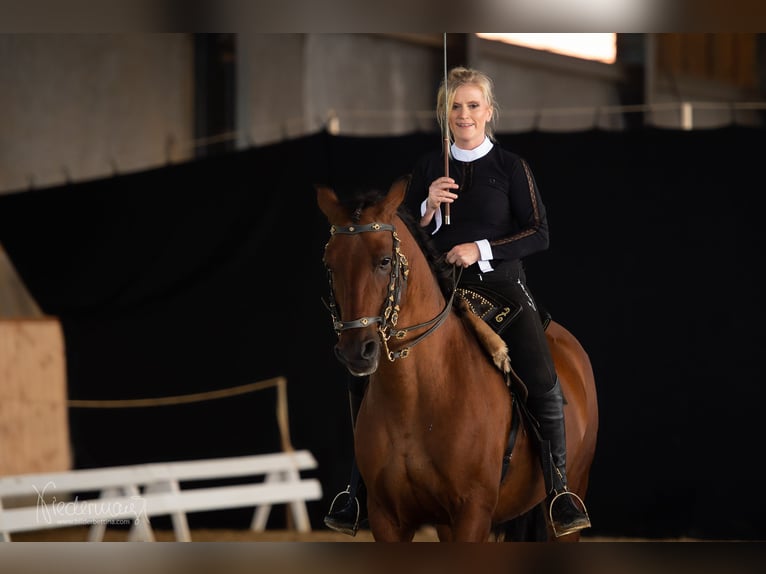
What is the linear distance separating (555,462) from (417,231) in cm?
87

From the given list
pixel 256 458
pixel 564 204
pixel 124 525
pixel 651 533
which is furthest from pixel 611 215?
pixel 124 525

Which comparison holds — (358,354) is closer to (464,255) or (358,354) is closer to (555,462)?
(464,255)

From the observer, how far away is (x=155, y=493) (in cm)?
557

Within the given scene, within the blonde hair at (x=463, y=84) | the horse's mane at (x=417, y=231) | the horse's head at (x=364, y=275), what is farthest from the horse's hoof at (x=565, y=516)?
the blonde hair at (x=463, y=84)

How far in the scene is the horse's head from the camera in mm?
2672

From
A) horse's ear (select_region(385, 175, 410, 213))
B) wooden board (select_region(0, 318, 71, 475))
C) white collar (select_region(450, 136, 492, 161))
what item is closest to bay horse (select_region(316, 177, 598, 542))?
horse's ear (select_region(385, 175, 410, 213))

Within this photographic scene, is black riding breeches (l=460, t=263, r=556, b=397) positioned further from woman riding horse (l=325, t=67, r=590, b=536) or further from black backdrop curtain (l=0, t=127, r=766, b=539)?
black backdrop curtain (l=0, t=127, r=766, b=539)

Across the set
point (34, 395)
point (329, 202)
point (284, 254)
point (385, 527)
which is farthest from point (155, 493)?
point (329, 202)

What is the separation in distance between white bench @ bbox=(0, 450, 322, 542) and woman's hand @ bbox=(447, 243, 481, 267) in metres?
2.67

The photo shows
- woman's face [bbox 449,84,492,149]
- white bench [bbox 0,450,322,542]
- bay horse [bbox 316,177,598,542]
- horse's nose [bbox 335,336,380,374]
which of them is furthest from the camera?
white bench [bbox 0,450,322,542]

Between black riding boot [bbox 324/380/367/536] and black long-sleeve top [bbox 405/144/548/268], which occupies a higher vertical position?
black long-sleeve top [bbox 405/144/548/268]

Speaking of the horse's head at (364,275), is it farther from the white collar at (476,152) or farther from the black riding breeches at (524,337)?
the black riding breeches at (524,337)

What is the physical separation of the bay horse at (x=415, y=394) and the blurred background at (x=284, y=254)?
2504 millimetres

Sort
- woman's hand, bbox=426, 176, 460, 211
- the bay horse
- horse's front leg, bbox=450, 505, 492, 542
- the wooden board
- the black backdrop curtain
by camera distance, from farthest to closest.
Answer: the wooden board → the black backdrop curtain → woman's hand, bbox=426, 176, 460, 211 → horse's front leg, bbox=450, 505, 492, 542 → the bay horse
